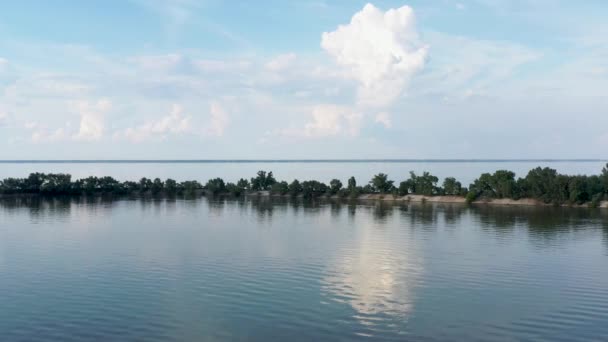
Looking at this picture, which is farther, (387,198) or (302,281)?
(387,198)

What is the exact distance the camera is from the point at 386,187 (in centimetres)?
9325

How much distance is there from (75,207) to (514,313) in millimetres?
63803

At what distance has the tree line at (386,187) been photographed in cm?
7619

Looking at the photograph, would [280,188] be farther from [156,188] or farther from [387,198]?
[156,188]

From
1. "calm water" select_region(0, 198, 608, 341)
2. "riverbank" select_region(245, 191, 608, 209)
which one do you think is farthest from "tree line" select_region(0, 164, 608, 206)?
"calm water" select_region(0, 198, 608, 341)

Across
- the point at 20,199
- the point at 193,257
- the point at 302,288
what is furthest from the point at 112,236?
the point at 20,199

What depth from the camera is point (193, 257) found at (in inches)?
1394

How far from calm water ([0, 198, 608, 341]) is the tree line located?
21.1 meters

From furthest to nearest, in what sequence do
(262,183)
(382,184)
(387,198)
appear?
(262,183) → (382,184) → (387,198)

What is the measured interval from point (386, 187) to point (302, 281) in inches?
2596

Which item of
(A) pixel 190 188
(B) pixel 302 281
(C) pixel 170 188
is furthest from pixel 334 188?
(B) pixel 302 281

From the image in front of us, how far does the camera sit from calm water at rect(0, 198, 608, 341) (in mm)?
20984

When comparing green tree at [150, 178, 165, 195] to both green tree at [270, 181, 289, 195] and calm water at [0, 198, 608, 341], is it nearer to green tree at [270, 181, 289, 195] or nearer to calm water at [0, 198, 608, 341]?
green tree at [270, 181, 289, 195]

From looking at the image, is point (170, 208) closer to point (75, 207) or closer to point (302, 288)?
point (75, 207)
